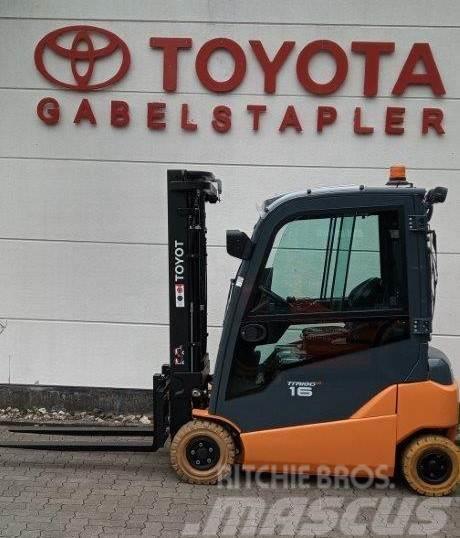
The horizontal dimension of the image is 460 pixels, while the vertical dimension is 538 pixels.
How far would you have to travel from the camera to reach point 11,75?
6.97m

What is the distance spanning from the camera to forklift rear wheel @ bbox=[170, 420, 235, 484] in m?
5.13

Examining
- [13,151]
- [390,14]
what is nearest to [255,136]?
[390,14]

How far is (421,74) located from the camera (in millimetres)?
6766

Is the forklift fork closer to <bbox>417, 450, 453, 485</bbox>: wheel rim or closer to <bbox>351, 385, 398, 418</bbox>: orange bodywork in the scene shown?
<bbox>351, 385, 398, 418</bbox>: orange bodywork

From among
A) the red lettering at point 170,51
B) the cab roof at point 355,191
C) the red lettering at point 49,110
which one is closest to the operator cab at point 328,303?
the cab roof at point 355,191

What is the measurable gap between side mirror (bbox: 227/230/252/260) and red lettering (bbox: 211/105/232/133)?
7.10 feet

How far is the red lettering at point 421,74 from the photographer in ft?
22.1

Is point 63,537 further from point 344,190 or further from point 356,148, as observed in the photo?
point 356,148

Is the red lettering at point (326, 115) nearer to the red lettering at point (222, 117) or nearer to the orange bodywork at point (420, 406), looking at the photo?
the red lettering at point (222, 117)

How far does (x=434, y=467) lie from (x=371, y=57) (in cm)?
349

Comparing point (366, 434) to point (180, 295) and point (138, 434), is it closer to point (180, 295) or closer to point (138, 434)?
point (180, 295)

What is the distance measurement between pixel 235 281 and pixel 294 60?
260 centimetres

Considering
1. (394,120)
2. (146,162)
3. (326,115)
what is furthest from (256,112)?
(394,120)

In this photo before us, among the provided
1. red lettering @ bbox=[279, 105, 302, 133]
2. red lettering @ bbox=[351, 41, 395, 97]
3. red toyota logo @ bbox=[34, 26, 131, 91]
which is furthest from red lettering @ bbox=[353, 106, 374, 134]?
red toyota logo @ bbox=[34, 26, 131, 91]
